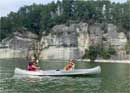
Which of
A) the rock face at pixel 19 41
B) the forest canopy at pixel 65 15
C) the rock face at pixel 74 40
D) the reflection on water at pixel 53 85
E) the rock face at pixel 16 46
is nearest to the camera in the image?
the reflection on water at pixel 53 85

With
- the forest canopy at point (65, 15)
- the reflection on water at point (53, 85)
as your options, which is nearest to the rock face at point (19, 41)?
the forest canopy at point (65, 15)

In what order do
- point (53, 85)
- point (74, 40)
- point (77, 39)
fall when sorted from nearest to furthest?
1. point (53, 85)
2. point (77, 39)
3. point (74, 40)

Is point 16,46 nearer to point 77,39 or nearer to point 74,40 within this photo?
point 74,40

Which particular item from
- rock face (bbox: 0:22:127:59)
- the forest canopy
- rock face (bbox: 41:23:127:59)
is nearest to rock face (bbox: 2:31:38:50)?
rock face (bbox: 0:22:127:59)

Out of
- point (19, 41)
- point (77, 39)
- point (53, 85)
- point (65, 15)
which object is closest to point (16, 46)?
point (19, 41)

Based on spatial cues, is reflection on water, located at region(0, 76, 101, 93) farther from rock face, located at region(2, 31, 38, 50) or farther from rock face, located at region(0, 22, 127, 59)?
rock face, located at region(2, 31, 38, 50)

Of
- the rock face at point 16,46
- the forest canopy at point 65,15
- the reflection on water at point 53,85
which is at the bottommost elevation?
the reflection on water at point 53,85

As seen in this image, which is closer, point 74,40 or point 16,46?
point 74,40

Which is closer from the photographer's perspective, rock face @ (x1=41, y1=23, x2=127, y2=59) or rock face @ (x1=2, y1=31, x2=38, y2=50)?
rock face @ (x1=41, y1=23, x2=127, y2=59)

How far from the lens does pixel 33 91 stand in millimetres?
29609

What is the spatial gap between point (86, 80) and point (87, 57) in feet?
202

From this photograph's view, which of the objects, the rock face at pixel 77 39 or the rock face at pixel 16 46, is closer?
the rock face at pixel 77 39

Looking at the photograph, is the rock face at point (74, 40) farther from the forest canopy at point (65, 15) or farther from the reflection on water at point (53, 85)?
the reflection on water at point (53, 85)

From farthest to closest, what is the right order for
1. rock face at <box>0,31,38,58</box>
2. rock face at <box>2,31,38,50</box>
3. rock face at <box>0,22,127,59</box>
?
1. rock face at <box>2,31,38,50</box>
2. rock face at <box>0,31,38,58</box>
3. rock face at <box>0,22,127,59</box>
